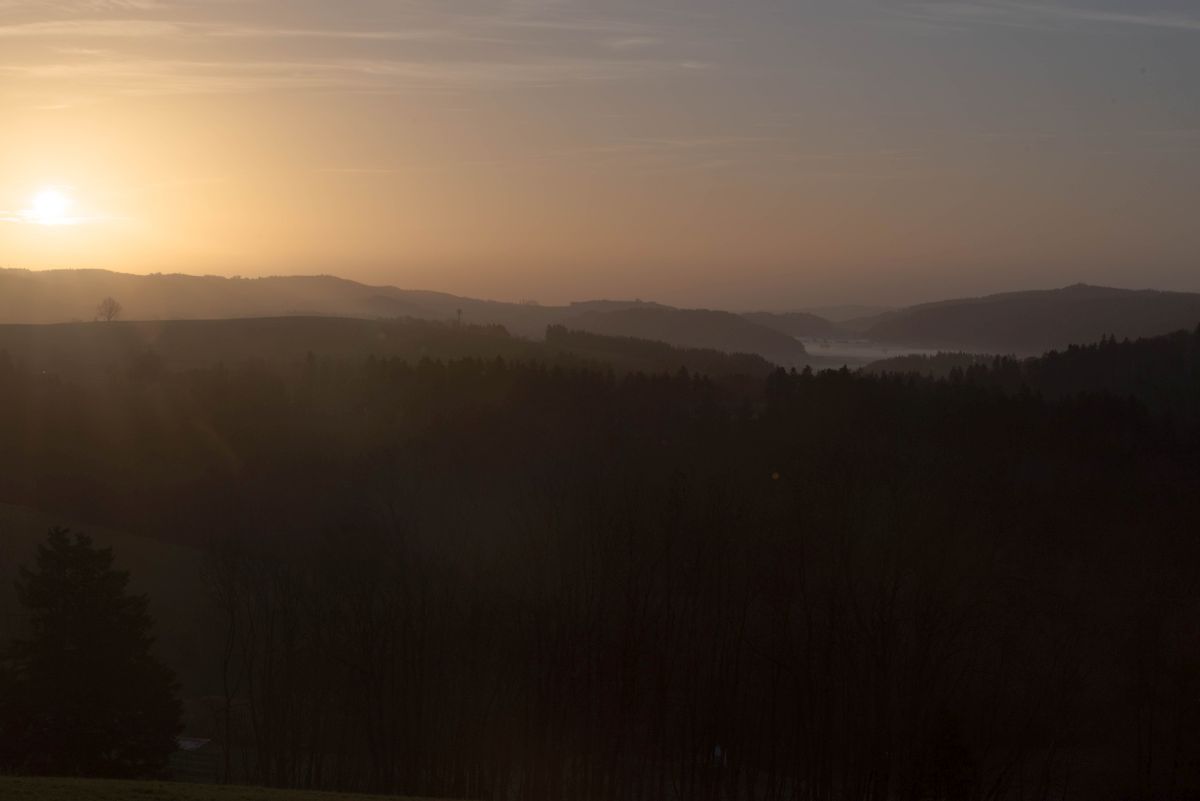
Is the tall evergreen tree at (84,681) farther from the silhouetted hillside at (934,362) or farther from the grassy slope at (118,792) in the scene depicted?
the silhouetted hillside at (934,362)

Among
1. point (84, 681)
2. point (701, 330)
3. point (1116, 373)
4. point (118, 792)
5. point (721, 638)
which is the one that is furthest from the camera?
point (701, 330)

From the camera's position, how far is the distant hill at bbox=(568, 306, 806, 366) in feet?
527

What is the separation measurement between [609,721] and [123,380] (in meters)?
67.9

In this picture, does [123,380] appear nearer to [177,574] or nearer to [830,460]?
[177,574]

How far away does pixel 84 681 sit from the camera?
964 inches

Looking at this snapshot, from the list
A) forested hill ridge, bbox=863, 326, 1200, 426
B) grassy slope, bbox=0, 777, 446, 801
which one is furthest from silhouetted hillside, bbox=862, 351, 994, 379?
grassy slope, bbox=0, 777, 446, 801

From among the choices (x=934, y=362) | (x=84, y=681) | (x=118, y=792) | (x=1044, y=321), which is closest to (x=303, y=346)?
(x=934, y=362)

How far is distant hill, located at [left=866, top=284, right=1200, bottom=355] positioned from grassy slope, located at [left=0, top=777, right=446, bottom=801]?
129 meters

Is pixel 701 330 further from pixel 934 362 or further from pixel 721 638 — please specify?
pixel 721 638

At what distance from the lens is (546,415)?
2426 inches

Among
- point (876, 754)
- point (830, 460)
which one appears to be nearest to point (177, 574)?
point (830, 460)

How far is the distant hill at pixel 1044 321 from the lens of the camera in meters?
149

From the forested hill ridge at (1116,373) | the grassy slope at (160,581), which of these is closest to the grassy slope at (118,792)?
the grassy slope at (160,581)

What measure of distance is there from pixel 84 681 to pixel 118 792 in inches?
363
